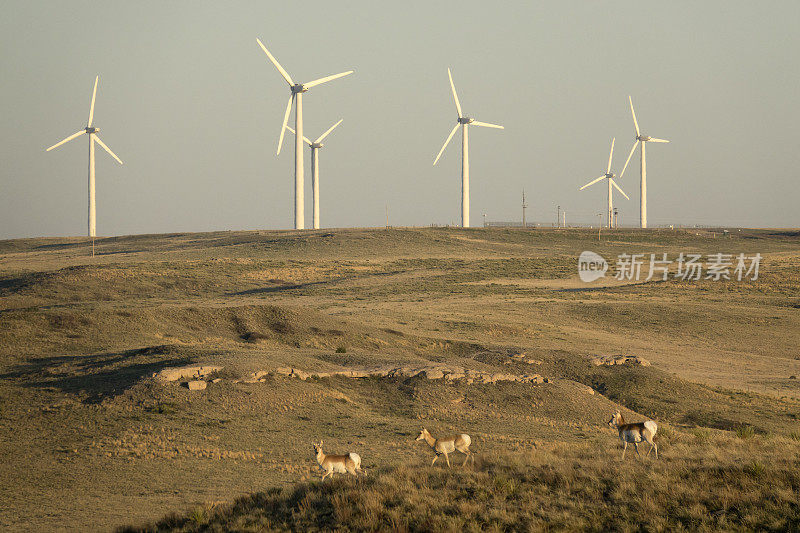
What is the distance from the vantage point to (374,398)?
33.5 metres

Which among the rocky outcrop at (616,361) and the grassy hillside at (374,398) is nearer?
the grassy hillside at (374,398)

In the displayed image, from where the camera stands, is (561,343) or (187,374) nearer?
(187,374)

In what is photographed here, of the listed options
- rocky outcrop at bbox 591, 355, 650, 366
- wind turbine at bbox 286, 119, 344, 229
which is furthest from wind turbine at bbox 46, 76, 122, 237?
rocky outcrop at bbox 591, 355, 650, 366

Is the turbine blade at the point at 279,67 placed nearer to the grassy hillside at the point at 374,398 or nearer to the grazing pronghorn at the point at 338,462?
the grassy hillside at the point at 374,398

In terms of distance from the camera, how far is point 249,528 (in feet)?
54.6

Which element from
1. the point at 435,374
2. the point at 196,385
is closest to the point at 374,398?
the point at 435,374

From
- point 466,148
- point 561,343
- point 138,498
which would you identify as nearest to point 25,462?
point 138,498

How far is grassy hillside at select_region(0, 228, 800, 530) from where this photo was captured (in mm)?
18031

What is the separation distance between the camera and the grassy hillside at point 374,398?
18031 millimetres

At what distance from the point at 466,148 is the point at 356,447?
122m

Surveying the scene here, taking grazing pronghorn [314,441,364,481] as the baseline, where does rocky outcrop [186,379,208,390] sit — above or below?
below

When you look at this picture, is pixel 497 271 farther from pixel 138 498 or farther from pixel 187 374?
pixel 138 498

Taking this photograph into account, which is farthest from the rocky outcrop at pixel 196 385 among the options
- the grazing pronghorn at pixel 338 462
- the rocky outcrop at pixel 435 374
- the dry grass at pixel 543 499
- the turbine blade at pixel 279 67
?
the turbine blade at pixel 279 67

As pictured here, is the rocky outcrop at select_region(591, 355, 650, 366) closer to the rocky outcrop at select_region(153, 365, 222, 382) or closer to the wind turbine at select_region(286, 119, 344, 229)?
the rocky outcrop at select_region(153, 365, 222, 382)
